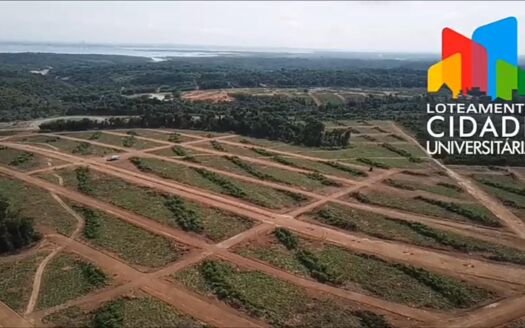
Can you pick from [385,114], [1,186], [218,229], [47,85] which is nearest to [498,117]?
[385,114]

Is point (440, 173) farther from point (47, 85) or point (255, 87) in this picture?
point (47, 85)

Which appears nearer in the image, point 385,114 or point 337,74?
point 385,114

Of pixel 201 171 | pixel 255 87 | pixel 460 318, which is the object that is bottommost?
pixel 460 318

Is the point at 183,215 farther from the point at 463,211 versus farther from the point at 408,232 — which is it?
the point at 463,211

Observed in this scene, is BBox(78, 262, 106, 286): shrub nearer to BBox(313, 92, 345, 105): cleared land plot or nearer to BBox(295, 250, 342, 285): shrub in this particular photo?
BBox(295, 250, 342, 285): shrub

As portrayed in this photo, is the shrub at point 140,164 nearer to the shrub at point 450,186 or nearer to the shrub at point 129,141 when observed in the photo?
the shrub at point 129,141

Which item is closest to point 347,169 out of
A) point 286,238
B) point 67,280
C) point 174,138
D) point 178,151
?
point 178,151

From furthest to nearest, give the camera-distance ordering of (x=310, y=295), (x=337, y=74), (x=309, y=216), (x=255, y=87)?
(x=337, y=74)
(x=255, y=87)
(x=309, y=216)
(x=310, y=295)
